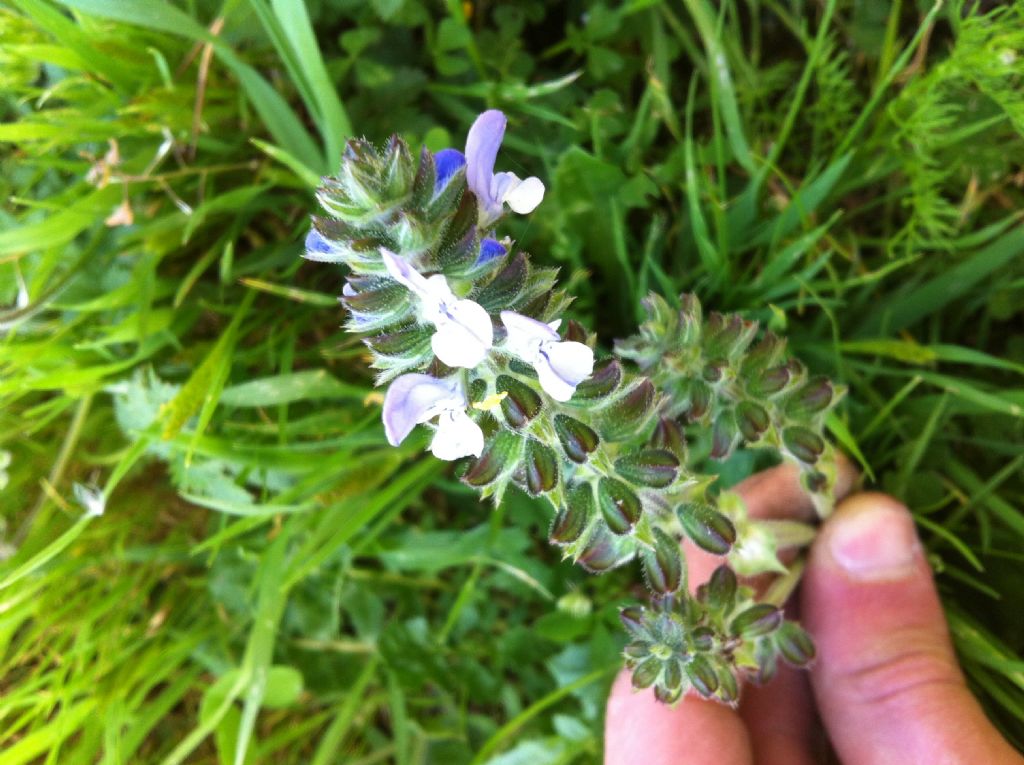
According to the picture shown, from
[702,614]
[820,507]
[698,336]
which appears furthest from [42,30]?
[820,507]

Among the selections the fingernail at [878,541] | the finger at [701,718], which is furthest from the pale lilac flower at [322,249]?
the fingernail at [878,541]

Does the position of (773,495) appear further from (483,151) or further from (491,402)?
(483,151)

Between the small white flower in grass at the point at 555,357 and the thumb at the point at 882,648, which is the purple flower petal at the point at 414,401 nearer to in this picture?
the small white flower in grass at the point at 555,357

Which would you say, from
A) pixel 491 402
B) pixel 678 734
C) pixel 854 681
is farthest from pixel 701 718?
pixel 491 402

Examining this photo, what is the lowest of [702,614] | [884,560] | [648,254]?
[884,560]

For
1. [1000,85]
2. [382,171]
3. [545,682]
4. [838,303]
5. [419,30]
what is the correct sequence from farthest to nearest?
[545,682] → [419,30] → [838,303] → [1000,85] → [382,171]

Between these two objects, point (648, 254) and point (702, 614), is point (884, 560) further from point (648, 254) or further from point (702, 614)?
point (648, 254)
